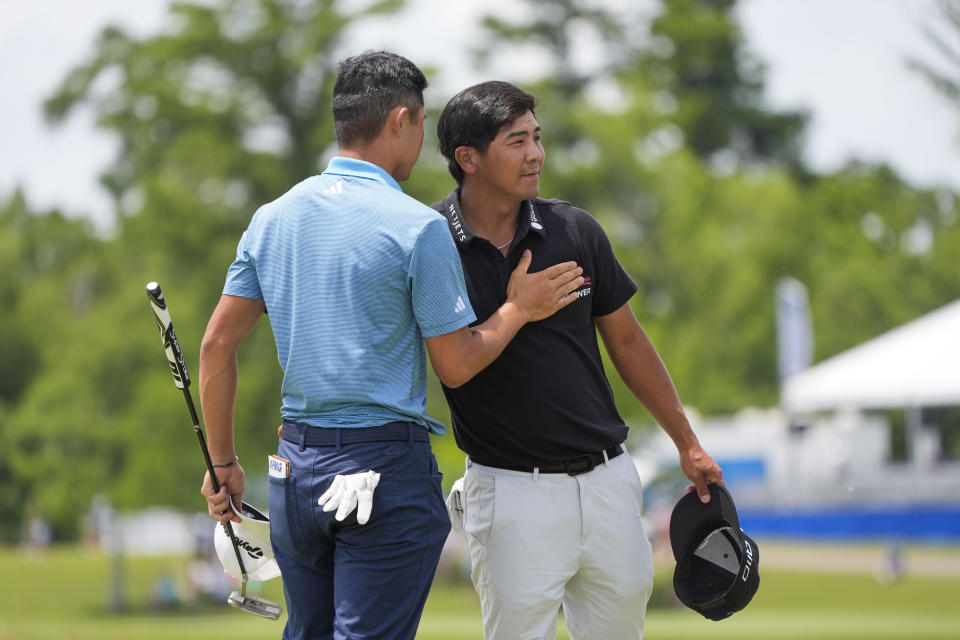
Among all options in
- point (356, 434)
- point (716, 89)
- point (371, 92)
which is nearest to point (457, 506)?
point (356, 434)

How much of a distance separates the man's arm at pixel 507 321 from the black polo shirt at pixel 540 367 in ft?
0.31

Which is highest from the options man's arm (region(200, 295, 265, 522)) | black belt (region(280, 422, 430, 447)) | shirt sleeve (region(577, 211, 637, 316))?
shirt sleeve (region(577, 211, 637, 316))

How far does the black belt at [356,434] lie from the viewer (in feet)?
11.8

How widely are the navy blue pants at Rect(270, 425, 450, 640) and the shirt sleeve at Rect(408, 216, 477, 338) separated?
0.29 metres

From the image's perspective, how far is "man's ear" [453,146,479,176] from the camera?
4305mm

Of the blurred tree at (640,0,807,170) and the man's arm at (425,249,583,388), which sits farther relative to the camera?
the blurred tree at (640,0,807,170)

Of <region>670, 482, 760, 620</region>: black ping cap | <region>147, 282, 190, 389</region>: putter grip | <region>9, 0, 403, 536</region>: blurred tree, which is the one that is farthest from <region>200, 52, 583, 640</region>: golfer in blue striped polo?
<region>9, 0, 403, 536</region>: blurred tree

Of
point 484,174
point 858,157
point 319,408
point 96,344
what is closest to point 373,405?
point 319,408

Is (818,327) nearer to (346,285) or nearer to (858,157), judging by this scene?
(858,157)

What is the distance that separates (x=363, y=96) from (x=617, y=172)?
40656 millimetres

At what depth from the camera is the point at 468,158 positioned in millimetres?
4328

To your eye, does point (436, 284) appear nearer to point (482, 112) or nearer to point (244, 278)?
point (244, 278)

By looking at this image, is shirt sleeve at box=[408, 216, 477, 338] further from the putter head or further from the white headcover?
the putter head

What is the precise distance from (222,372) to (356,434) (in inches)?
18.8
